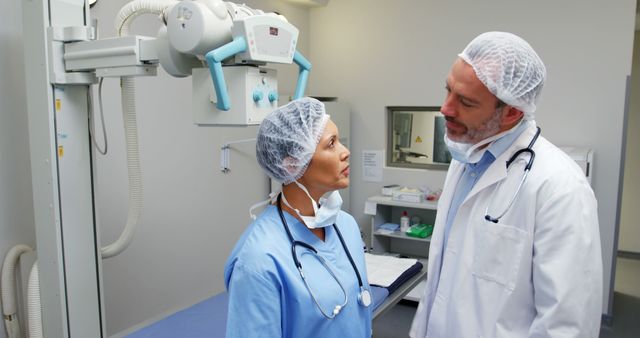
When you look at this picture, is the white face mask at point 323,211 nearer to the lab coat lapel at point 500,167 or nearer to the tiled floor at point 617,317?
the lab coat lapel at point 500,167

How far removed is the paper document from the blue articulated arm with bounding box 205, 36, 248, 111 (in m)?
1.18

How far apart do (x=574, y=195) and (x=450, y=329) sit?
544 mm

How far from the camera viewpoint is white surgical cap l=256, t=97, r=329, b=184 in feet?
4.11

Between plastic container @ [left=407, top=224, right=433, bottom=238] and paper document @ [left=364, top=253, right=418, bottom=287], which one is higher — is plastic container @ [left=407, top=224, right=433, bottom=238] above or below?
below

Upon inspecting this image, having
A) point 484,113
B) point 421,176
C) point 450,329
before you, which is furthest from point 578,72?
point 450,329

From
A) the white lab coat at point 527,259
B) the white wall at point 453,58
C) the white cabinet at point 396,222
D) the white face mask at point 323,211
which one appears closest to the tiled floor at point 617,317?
the white wall at point 453,58

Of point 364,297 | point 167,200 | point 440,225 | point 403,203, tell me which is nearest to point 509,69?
point 440,225

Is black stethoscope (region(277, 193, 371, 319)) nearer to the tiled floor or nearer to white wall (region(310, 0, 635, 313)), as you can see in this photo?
the tiled floor

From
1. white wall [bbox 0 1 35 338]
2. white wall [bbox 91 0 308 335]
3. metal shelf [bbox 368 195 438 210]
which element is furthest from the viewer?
metal shelf [bbox 368 195 438 210]

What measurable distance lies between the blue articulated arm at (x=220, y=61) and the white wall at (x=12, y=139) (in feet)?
4.46

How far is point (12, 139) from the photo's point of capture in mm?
2150

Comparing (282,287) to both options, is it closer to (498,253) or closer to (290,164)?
(290,164)

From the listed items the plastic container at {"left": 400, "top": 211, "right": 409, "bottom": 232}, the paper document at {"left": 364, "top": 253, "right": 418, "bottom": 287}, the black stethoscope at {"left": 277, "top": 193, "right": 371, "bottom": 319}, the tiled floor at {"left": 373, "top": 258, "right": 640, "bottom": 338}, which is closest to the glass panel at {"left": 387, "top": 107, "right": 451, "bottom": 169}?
the plastic container at {"left": 400, "top": 211, "right": 409, "bottom": 232}

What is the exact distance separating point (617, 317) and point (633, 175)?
1876 mm
